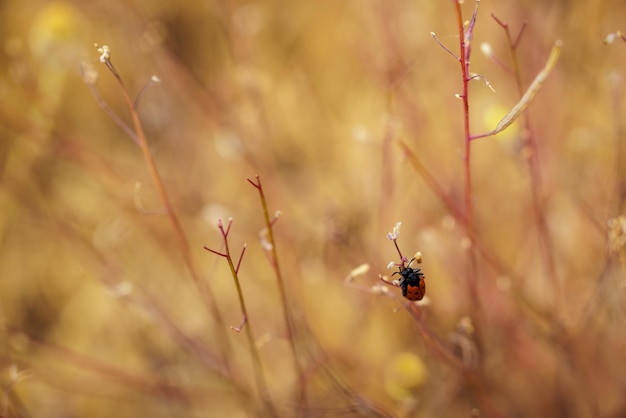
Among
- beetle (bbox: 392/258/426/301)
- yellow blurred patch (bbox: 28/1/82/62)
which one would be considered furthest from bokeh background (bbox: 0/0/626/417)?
beetle (bbox: 392/258/426/301)

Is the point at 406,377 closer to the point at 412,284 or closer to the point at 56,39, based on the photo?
the point at 412,284

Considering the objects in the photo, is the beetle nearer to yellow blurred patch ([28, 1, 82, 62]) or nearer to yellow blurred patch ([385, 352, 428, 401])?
yellow blurred patch ([385, 352, 428, 401])

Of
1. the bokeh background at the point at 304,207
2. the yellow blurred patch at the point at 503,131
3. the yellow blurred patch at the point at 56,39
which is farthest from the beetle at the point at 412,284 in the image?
the yellow blurred patch at the point at 56,39

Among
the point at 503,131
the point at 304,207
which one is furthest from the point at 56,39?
the point at 503,131

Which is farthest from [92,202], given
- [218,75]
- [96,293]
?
[218,75]

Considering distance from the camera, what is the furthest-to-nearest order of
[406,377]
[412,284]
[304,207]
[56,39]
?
1. [304,207]
2. [56,39]
3. [406,377]
4. [412,284]

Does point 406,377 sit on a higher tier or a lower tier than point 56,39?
lower

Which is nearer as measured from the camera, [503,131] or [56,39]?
[503,131]
